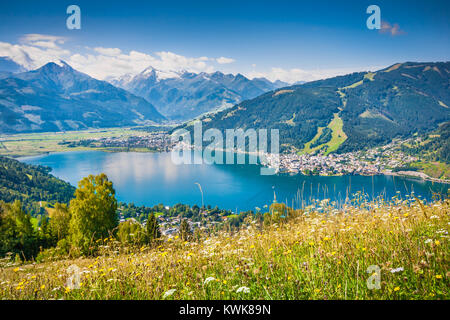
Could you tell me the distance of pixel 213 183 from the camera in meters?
83.8

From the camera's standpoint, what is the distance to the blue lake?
63.2m

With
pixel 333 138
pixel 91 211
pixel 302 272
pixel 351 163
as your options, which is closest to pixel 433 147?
pixel 351 163

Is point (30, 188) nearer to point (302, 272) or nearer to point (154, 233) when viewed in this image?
point (154, 233)

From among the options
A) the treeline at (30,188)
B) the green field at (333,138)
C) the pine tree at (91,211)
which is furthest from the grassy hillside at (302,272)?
the green field at (333,138)

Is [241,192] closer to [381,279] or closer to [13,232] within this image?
[13,232]

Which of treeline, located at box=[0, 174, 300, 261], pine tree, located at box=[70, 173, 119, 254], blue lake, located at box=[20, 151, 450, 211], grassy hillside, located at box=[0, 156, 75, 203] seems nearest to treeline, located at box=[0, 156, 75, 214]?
grassy hillside, located at box=[0, 156, 75, 203]

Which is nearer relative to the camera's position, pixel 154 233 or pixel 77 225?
pixel 154 233

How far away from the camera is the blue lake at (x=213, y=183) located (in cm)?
6316

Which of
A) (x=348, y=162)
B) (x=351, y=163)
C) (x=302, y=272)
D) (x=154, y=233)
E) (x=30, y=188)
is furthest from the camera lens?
(x=348, y=162)

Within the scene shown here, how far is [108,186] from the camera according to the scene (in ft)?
48.4

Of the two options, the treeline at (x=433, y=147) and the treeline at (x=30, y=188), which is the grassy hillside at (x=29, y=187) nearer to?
the treeline at (x=30, y=188)

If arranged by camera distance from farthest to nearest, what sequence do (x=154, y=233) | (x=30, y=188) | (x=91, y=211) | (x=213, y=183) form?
(x=213, y=183) → (x=30, y=188) → (x=91, y=211) → (x=154, y=233)

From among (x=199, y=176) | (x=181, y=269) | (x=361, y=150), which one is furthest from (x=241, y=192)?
(x=361, y=150)
